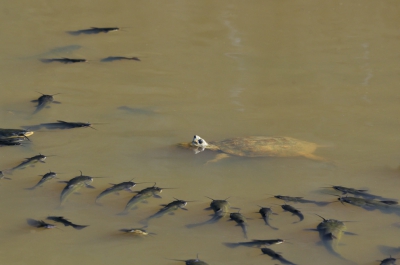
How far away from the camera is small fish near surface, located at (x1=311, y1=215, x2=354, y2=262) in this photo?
4.18 meters

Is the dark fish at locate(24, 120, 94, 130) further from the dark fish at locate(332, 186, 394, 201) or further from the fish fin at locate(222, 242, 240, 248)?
the dark fish at locate(332, 186, 394, 201)

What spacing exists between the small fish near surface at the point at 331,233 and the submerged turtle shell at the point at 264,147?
132 cm

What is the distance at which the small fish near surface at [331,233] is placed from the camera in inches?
164

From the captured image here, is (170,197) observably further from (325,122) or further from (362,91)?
(362,91)

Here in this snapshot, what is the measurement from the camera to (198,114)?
636cm

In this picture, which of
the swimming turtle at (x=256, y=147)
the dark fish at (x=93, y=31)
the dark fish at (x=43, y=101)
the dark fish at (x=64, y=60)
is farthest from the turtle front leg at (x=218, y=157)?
the dark fish at (x=93, y=31)

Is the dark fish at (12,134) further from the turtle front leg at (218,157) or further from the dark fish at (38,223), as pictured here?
the turtle front leg at (218,157)

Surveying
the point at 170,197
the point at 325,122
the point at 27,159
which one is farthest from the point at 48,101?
the point at 325,122

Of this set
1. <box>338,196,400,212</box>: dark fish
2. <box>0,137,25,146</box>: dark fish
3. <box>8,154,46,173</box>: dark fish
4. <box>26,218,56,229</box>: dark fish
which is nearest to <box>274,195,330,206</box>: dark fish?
Result: <box>338,196,400,212</box>: dark fish

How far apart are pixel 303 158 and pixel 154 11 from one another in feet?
15.0

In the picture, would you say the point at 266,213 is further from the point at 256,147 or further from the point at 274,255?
the point at 256,147

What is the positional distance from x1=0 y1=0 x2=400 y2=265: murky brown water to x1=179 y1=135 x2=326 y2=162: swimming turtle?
95 millimetres

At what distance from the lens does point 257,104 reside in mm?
6645

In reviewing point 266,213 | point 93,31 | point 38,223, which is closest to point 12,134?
point 38,223
